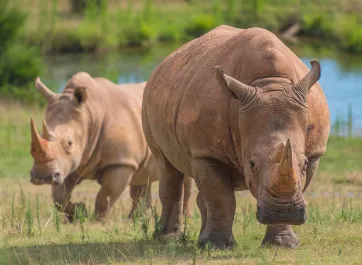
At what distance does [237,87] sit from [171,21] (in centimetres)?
3411

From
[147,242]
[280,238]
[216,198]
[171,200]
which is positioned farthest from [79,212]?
[280,238]

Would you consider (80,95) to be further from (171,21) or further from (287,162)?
(171,21)

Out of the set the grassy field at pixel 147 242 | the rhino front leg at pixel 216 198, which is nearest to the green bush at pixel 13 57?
the grassy field at pixel 147 242

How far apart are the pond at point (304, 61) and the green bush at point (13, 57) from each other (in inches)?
28.2

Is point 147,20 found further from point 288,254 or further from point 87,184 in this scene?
point 288,254

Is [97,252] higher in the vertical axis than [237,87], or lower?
lower

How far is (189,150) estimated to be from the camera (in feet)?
26.0

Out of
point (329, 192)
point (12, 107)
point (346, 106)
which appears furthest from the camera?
point (346, 106)

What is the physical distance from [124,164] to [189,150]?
4.39m

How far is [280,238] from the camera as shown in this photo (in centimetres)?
788

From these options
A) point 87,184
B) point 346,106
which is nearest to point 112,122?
point 87,184

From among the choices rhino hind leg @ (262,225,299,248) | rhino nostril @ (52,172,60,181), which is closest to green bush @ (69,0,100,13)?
rhino nostril @ (52,172,60,181)

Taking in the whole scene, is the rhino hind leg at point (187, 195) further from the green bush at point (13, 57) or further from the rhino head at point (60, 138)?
the green bush at point (13, 57)

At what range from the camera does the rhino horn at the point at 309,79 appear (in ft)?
23.9
